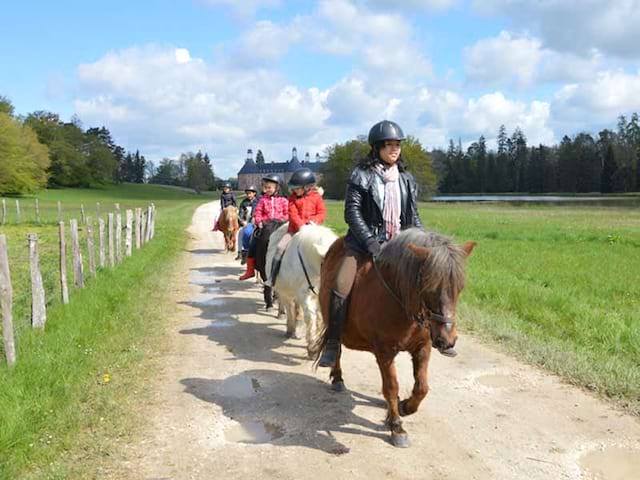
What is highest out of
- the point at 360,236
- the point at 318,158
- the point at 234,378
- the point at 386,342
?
the point at 318,158

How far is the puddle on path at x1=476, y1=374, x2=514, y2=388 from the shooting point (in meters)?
5.95

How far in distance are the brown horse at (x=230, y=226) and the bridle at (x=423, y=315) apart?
46.6 ft

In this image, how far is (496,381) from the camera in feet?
20.0

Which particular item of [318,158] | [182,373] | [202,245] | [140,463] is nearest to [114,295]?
[182,373]

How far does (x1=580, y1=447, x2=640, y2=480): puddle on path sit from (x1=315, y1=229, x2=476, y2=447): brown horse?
1324 mm

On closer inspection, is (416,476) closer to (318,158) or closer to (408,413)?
(408,413)

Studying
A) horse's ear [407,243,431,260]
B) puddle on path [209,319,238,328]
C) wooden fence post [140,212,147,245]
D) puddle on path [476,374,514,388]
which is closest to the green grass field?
puddle on path [476,374,514,388]

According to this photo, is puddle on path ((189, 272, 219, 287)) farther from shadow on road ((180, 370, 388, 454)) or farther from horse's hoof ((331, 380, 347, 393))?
horse's hoof ((331, 380, 347, 393))

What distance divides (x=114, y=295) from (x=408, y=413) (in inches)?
273

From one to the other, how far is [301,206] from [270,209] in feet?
7.84

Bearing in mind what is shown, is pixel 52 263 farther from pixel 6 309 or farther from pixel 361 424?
pixel 361 424

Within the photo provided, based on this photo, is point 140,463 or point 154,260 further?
point 154,260

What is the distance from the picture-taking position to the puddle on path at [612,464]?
4026mm

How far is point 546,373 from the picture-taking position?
6285 millimetres
